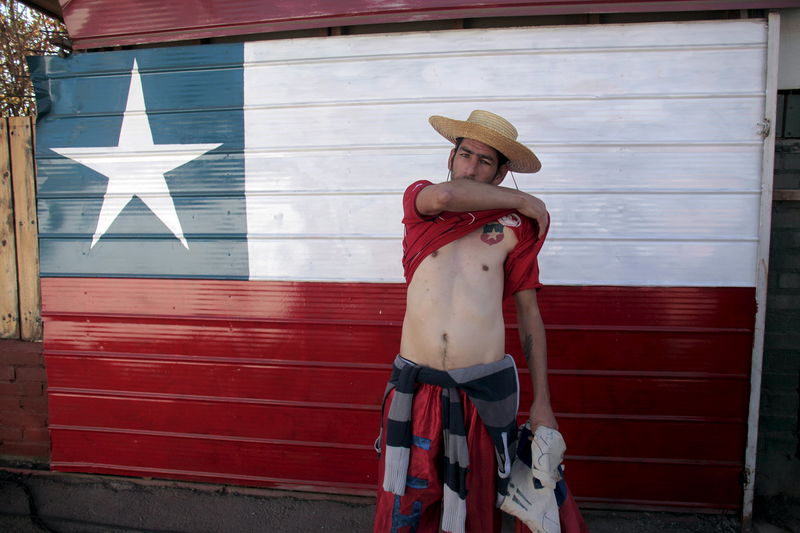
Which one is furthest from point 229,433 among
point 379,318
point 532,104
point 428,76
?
point 532,104

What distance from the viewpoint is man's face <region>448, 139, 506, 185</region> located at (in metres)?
2.03

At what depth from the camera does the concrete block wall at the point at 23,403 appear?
3438 millimetres

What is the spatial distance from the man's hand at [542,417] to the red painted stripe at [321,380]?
1.02 metres

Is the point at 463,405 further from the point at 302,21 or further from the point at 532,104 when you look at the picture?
the point at 302,21

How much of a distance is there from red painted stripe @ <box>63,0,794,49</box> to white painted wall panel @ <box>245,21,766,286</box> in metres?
0.11

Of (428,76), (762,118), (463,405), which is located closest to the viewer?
(463,405)

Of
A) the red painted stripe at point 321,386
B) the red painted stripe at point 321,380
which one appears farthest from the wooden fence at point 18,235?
the red painted stripe at point 321,386

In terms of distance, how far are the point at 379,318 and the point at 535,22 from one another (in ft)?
6.50

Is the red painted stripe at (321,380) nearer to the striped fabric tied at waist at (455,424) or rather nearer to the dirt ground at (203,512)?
the dirt ground at (203,512)

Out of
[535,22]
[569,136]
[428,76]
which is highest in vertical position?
[535,22]

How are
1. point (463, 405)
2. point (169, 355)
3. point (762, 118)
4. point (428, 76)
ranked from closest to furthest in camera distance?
point (463, 405) < point (762, 118) < point (428, 76) < point (169, 355)

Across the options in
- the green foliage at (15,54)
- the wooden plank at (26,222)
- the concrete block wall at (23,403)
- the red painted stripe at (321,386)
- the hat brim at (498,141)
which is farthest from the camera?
the green foliage at (15,54)

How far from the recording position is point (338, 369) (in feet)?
10.3

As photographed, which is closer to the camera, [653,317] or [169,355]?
[653,317]
